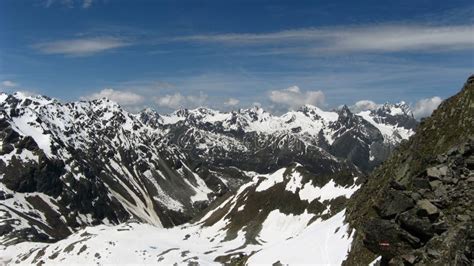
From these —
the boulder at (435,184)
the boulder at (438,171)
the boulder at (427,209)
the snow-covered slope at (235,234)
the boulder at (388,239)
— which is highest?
the boulder at (438,171)

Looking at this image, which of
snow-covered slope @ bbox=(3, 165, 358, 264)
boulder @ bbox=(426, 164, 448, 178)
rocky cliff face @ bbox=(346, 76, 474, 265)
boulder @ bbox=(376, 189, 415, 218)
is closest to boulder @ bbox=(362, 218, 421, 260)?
rocky cliff face @ bbox=(346, 76, 474, 265)

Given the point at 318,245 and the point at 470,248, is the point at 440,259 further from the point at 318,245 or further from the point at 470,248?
the point at 318,245

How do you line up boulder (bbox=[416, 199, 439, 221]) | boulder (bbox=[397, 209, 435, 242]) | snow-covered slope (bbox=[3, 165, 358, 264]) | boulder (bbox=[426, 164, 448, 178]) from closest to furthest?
boulder (bbox=[397, 209, 435, 242]) < boulder (bbox=[416, 199, 439, 221]) < boulder (bbox=[426, 164, 448, 178]) < snow-covered slope (bbox=[3, 165, 358, 264])

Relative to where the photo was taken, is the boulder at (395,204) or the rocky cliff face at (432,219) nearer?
the rocky cliff face at (432,219)

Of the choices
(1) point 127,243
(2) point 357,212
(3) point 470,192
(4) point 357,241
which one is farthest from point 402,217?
(1) point 127,243

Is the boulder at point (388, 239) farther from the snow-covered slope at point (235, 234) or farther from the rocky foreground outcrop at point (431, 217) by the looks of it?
the snow-covered slope at point (235, 234)

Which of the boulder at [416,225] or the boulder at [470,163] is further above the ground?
the boulder at [470,163]

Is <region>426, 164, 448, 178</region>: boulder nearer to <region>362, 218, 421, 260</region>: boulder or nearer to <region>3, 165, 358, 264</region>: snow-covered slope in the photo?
<region>362, 218, 421, 260</region>: boulder

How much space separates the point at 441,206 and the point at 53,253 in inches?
7110

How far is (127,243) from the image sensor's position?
575ft

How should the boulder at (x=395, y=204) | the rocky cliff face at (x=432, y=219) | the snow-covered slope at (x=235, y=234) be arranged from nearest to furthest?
the rocky cliff face at (x=432, y=219), the boulder at (x=395, y=204), the snow-covered slope at (x=235, y=234)

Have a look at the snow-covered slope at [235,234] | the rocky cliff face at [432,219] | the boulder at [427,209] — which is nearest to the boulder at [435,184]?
the rocky cliff face at [432,219]

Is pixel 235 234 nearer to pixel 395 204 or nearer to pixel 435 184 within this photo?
pixel 435 184

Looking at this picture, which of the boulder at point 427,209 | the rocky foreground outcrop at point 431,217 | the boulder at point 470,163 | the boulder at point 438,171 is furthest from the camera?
the boulder at point 438,171
